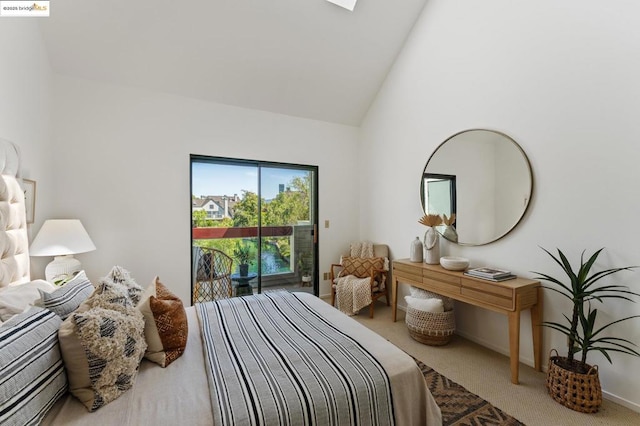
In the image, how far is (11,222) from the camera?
169 centimetres

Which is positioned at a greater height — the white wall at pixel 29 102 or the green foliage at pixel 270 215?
the white wall at pixel 29 102

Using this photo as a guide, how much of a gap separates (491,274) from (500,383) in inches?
31.8

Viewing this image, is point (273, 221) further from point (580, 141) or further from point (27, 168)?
point (580, 141)

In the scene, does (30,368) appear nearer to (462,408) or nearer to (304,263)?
(462,408)

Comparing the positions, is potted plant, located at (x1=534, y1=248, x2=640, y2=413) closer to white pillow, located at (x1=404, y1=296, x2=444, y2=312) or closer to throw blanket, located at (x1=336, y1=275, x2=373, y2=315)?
white pillow, located at (x1=404, y1=296, x2=444, y2=312)

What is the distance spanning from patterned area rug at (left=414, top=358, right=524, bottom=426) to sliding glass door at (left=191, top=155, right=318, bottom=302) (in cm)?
229

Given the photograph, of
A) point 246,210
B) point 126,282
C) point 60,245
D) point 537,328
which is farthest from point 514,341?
point 60,245

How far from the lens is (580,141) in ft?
6.61

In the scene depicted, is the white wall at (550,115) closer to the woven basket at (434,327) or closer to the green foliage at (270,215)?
the woven basket at (434,327)

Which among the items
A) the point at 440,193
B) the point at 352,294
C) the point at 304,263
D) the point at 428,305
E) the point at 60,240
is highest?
the point at 440,193

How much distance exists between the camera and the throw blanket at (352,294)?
331cm

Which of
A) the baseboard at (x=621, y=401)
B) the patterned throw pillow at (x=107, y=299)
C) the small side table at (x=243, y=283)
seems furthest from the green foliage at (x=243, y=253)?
the baseboard at (x=621, y=401)

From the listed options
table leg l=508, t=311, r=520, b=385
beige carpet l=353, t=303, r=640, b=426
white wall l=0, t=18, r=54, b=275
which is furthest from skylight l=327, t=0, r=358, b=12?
beige carpet l=353, t=303, r=640, b=426

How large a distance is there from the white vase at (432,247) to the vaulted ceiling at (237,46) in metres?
2.21
